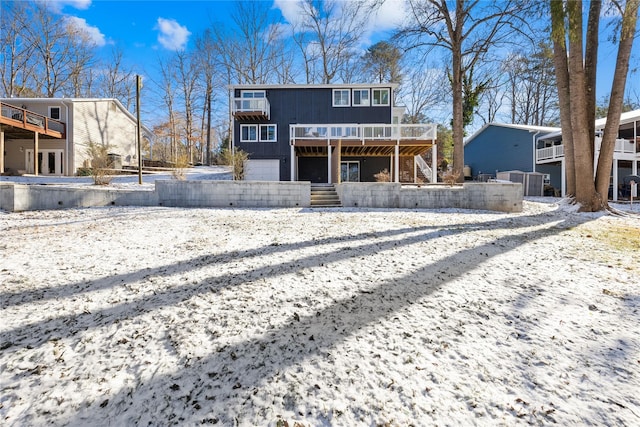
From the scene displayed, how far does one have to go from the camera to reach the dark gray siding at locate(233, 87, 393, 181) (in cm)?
1744

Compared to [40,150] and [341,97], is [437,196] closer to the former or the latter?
[341,97]

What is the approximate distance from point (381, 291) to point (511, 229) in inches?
192

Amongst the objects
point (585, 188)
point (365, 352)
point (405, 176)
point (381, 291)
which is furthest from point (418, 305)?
point (405, 176)

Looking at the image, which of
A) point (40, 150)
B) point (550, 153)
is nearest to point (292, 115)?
point (40, 150)

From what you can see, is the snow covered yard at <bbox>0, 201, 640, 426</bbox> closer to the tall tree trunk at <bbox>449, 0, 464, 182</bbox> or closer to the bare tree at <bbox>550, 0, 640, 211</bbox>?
the bare tree at <bbox>550, 0, 640, 211</bbox>

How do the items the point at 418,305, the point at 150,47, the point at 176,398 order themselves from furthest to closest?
the point at 150,47, the point at 418,305, the point at 176,398

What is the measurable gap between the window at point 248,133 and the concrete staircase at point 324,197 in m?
7.79

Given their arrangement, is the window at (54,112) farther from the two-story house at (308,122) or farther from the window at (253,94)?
the window at (253,94)

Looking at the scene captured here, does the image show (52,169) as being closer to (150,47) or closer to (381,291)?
(150,47)

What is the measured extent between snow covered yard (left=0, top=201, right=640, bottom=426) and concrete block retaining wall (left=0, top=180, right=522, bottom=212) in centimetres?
508

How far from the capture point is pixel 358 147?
15273 mm

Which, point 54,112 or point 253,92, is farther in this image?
point 54,112

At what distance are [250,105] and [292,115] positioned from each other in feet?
8.54

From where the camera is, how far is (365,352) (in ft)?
6.24
